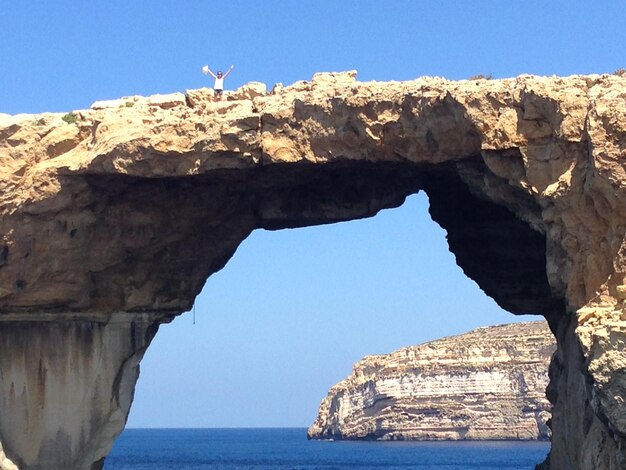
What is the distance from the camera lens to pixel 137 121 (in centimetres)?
2392

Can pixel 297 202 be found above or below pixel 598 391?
above

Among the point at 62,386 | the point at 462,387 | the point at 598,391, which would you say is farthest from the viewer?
the point at 462,387

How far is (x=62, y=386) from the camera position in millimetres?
27328

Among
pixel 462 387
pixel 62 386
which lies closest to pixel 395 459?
pixel 462 387

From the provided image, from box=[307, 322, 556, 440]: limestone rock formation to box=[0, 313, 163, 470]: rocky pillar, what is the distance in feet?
199

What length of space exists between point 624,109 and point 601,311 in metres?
3.32

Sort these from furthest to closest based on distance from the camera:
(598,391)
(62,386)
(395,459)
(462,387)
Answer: (462,387), (395,459), (62,386), (598,391)

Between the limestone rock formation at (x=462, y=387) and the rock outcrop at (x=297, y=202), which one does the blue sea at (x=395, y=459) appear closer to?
the limestone rock formation at (x=462, y=387)

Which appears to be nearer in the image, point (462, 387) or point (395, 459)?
point (395, 459)

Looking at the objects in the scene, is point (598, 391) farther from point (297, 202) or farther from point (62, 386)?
point (62, 386)

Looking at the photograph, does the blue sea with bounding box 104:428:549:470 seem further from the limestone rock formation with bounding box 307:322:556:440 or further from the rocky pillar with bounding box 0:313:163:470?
the rocky pillar with bounding box 0:313:163:470

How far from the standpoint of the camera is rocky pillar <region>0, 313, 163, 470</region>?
2681 cm

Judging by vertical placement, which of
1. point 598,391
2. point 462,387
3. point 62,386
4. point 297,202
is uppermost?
point 462,387

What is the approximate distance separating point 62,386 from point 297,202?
21.5ft
